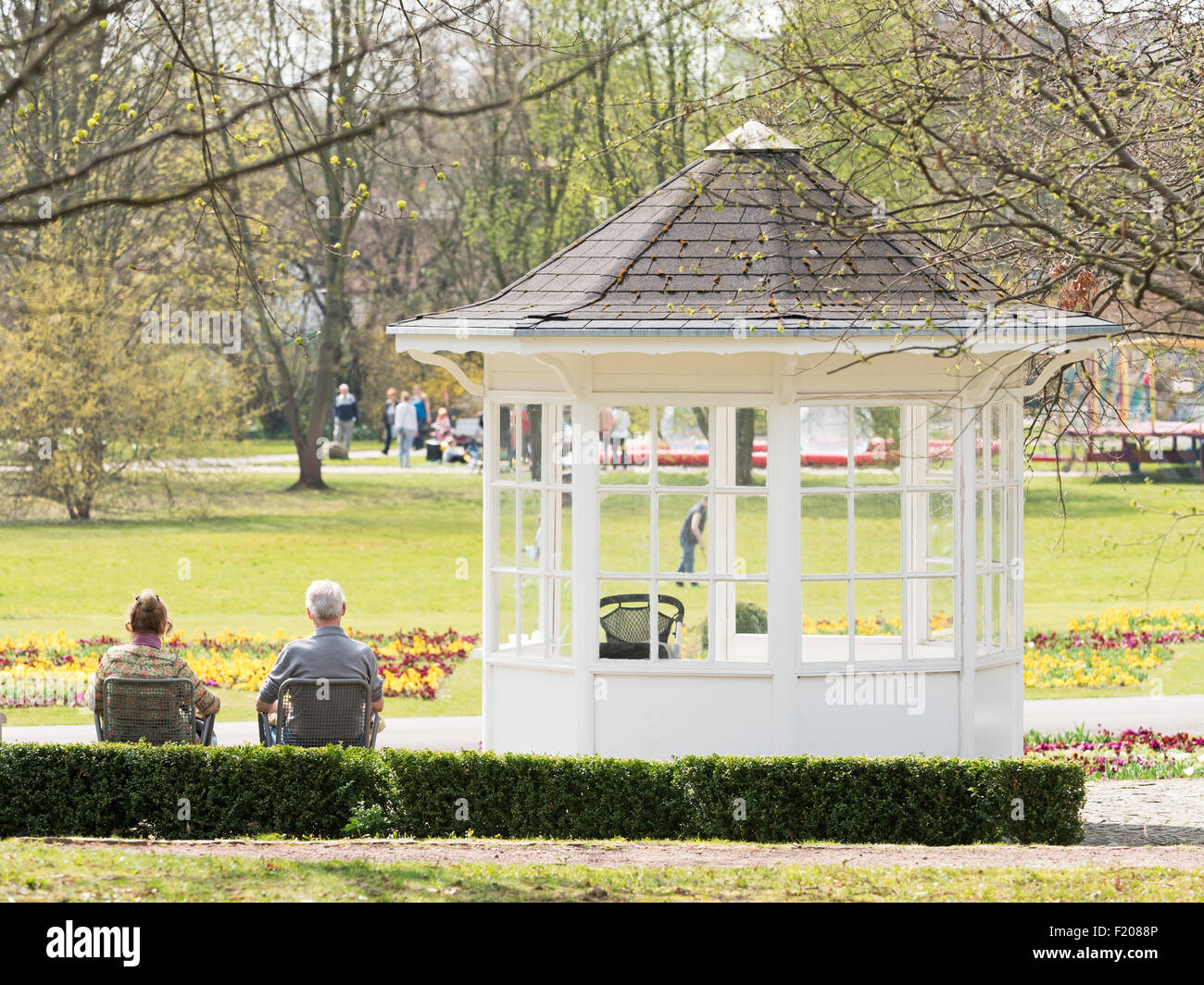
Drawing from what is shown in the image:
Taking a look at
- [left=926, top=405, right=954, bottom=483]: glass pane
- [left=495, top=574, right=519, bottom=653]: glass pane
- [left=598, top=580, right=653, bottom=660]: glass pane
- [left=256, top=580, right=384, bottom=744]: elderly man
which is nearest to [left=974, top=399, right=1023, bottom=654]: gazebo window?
[left=926, top=405, right=954, bottom=483]: glass pane

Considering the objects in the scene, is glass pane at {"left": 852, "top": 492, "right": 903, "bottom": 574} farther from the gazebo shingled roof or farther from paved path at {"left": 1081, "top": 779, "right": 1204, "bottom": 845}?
paved path at {"left": 1081, "top": 779, "right": 1204, "bottom": 845}

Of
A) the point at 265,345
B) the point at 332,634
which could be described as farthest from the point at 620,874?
the point at 265,345

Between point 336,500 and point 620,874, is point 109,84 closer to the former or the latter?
point 336,500

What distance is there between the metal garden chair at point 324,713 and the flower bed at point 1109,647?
866 centimetres

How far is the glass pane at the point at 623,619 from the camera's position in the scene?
907cm

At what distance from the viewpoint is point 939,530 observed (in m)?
9.26

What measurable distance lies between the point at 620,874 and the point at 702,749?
277 cm

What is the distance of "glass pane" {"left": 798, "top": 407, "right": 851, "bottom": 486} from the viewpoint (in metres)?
8.88

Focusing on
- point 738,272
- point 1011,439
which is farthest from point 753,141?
point 1011,439

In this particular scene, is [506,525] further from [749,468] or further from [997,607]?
[997,607]

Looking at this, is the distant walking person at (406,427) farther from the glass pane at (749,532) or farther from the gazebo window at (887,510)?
the gazebo window at (887,510)

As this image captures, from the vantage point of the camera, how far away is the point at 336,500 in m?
32.2

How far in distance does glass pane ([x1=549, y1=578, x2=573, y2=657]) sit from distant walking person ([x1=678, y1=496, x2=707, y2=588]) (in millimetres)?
716

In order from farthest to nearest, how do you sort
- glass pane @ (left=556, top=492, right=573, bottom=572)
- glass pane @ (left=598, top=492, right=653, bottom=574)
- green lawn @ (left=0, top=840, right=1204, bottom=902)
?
glass pane @ (left=556, top=492, right=573, bottom=572) → glass pane @ (left=598, top=492, right=653, bottom=574) → green lawn @ (left=0, top=840, right=1204, bottom=902)
